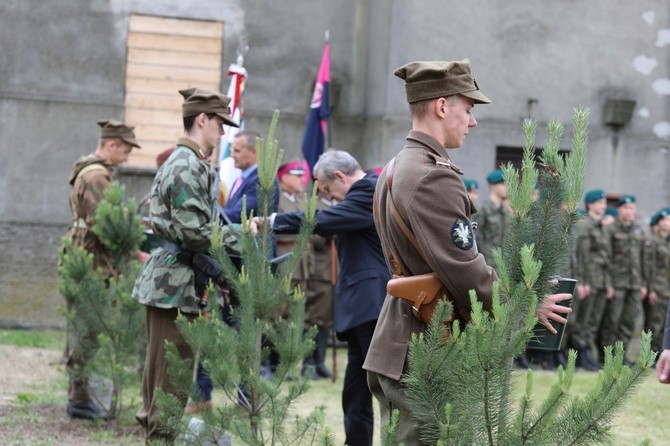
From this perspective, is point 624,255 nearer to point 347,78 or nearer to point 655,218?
point 655,218

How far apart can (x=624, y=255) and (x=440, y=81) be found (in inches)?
444

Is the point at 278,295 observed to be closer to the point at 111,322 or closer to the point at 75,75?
the point at 111,322

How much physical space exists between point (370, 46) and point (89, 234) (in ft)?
26.0

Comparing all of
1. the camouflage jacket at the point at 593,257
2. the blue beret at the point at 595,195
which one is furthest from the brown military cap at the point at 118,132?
the camouflage jacket at the point at 593,257

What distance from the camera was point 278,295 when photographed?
5.71 metres

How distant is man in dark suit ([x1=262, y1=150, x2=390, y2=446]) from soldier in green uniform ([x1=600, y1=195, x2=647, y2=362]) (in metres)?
8.64

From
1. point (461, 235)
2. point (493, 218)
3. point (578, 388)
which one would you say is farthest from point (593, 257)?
point (461, 235)

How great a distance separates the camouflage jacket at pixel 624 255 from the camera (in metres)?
15.3

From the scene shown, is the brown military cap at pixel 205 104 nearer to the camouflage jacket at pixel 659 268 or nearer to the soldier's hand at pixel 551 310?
the soldier's hand at pixel 551 310

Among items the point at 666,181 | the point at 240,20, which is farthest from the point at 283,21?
the point at 666,181

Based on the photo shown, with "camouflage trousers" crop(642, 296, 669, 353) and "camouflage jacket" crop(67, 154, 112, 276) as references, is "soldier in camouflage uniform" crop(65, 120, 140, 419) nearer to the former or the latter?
"camouflage jacket" crop(67, 154, 112, 276)

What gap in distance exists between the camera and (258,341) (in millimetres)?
5617

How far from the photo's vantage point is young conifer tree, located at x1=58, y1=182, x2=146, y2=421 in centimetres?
848

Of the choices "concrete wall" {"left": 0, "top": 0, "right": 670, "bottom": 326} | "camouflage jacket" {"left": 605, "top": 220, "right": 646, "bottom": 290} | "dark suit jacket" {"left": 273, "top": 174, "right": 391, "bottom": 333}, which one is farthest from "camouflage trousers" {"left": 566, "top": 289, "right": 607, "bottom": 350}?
"dark suit jacket" {"left": 273, "top": 174, "right": 391, "bottom": 333}
